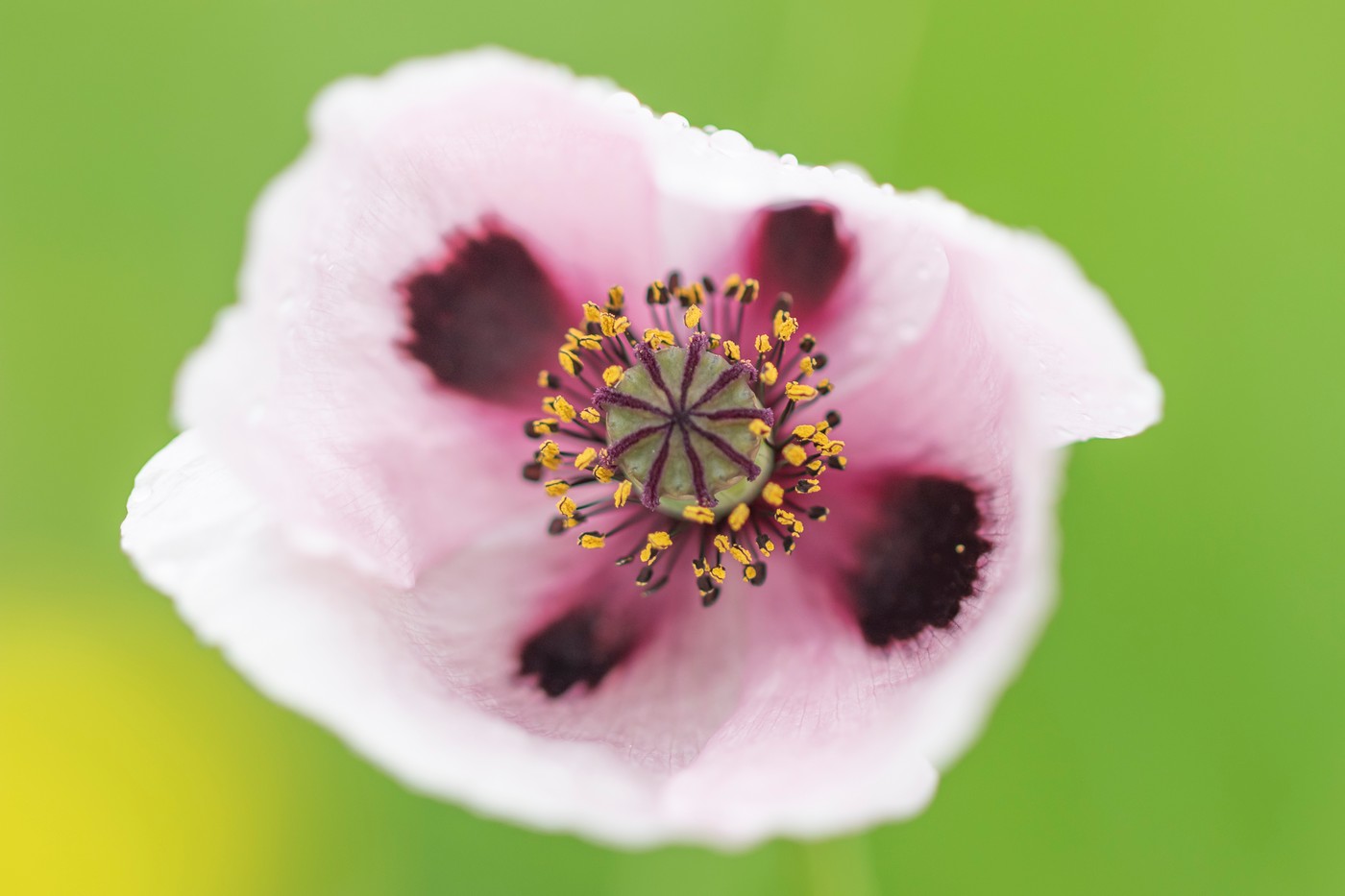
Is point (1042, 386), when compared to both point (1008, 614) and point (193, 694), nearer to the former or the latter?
point (1008, 614)

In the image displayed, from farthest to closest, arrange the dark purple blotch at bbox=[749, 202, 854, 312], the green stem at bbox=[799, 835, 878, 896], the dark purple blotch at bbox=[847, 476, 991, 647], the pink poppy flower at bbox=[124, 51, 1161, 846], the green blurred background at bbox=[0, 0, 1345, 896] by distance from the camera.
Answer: the green blurred background at bbox=[0, 0, 1345, 896] < the green stem at bbox=[799, 835, 878, 896] < the dark purple blotch at bbox=[749, 202, 854, 312] < the dark purple blotch at bbox=[847, 476, 991, 647] < the pink poppy flower at bbox=[124, 51, 1161, 846]

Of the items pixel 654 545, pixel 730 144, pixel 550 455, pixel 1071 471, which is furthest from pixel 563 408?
pixel 1071 471

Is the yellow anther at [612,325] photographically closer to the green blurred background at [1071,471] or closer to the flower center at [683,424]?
the flower center at [683,424]

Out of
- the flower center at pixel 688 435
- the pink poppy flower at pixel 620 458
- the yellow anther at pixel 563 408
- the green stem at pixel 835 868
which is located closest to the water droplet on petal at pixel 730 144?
the pink poppy flower at pixel 620 458

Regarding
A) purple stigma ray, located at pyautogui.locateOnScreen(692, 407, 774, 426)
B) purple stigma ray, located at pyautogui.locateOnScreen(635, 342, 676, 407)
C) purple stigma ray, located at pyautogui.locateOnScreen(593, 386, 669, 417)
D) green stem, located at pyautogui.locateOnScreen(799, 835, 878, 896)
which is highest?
purple stigma ray, located at pyautogui.locateOnScreen(635, 342, 676, 407)

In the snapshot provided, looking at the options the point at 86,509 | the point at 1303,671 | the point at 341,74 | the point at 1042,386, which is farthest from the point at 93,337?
the point at 1303,671

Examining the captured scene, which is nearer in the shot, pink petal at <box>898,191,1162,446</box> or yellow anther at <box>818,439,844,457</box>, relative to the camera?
pink petal at <box>898,191,1162,446</box>

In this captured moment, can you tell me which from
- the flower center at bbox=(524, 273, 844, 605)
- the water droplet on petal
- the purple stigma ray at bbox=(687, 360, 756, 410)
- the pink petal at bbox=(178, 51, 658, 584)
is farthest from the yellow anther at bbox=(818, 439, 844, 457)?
the water droplet on petal

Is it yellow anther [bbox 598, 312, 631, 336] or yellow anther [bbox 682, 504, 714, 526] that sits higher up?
yellow anther [bbox 598, 312, 631, 336]

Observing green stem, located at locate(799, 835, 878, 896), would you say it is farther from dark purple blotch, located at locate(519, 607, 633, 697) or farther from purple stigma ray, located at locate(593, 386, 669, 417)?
purple stigma ray, located at locate(593, 386, 669, 417)
